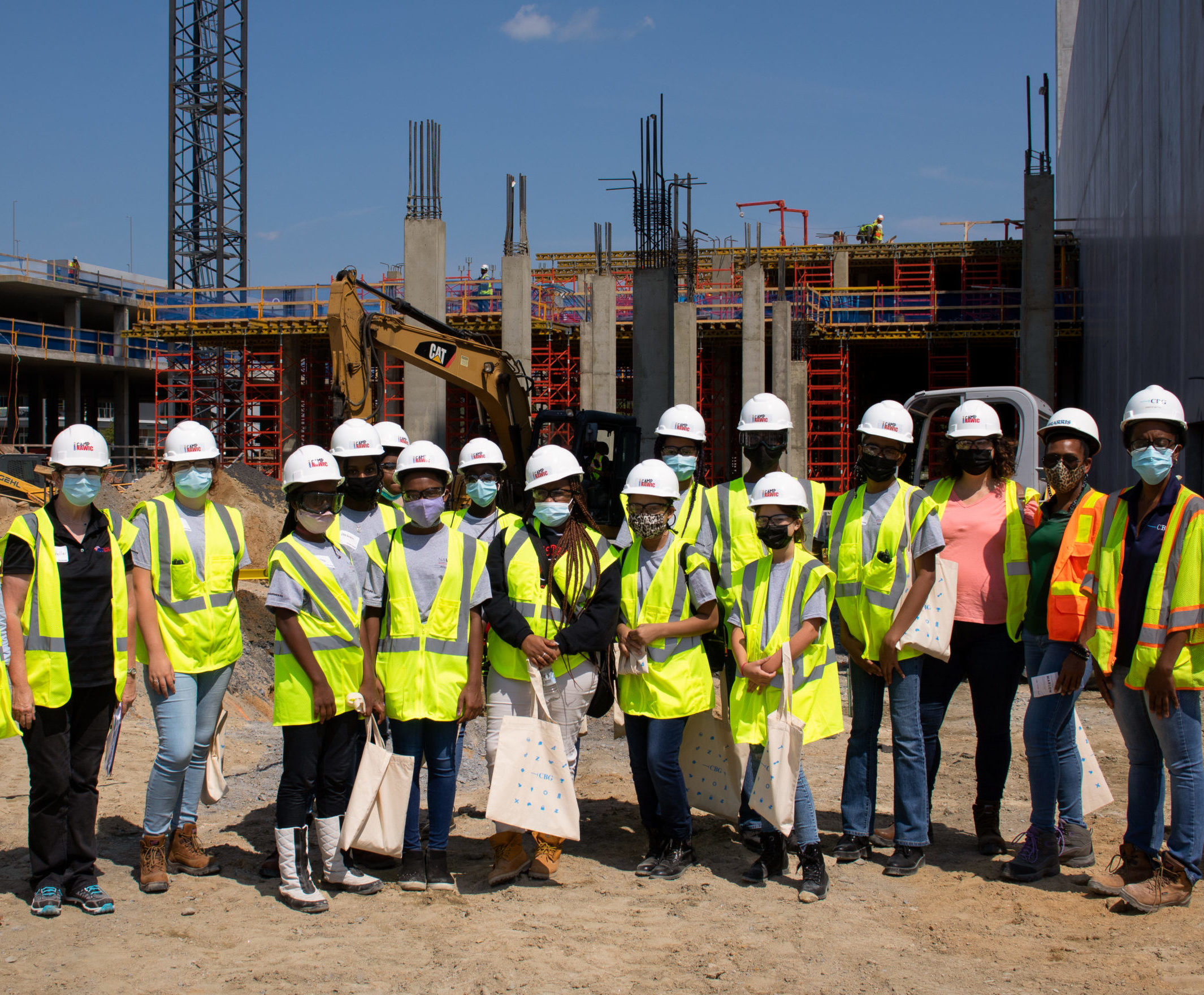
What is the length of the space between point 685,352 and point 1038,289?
23.8 feet

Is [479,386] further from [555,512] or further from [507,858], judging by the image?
[507,858]

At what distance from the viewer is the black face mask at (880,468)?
15.5ft

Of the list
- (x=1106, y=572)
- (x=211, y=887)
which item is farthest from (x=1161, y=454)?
(x=211, y=887)

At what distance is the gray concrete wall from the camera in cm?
1018

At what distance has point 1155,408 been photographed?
4180 mm

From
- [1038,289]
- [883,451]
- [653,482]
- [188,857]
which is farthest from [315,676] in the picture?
[1038,289]

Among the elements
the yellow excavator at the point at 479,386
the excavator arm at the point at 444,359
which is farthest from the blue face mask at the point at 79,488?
the excavator arm at the point at 444,359

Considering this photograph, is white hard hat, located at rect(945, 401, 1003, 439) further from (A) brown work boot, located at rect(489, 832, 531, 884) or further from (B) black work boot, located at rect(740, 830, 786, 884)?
(A) brown work boot, located at rect(489, 832, 531, 884)

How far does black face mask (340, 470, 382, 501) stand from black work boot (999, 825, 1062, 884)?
3.26 metres

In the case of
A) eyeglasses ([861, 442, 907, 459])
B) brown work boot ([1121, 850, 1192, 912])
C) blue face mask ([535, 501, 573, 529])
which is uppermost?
eyeglasses ([861, 442, 907, 459])

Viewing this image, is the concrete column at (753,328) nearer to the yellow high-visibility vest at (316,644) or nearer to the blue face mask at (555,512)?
the blue face mask at (555,512)

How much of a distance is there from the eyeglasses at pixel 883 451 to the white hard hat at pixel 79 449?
10.2 feet

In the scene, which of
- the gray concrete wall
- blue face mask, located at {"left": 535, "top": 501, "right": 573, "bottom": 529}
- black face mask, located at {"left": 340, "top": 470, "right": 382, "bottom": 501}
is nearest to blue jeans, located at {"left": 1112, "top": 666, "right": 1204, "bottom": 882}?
blue face mask, located at {"left": 535, "top": 501, "right": 573, "bottom": 529}

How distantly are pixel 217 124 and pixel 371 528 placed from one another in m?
42.8
